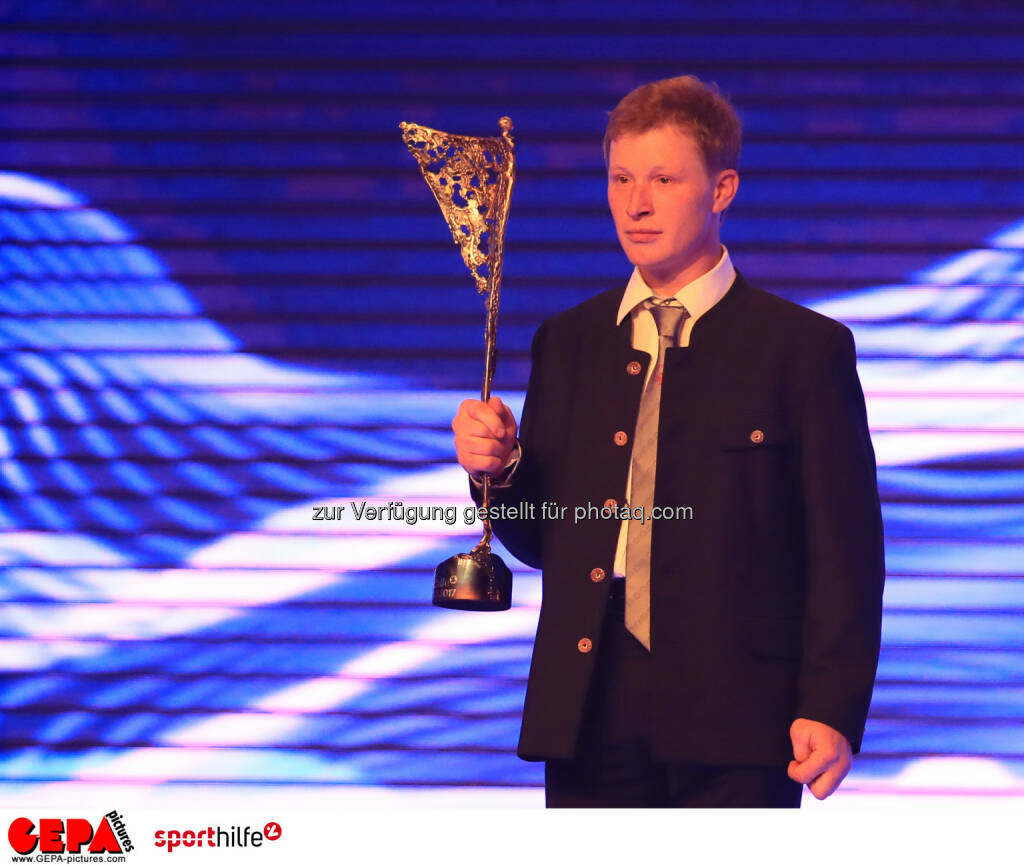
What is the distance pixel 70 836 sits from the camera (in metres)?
2.33

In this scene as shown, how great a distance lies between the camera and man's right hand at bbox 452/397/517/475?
6.43 feet

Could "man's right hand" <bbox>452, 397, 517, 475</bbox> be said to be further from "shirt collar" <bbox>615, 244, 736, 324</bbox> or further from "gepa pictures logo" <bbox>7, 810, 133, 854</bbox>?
"gepa pictures logo" <bbox>7, 810, 133, 854</bbox>

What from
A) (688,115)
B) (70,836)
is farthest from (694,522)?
(70,836)

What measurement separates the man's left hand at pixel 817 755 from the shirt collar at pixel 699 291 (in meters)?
0.71

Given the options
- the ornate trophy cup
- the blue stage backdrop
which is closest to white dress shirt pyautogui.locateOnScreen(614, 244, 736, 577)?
the ornate trophy cup

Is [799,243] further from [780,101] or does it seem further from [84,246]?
[84,246]

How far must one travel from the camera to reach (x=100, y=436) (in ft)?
12.2

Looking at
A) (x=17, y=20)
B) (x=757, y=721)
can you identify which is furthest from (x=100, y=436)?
(x=757, y=721)

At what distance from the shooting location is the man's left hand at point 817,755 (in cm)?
179

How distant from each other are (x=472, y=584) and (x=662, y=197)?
0.73 meters

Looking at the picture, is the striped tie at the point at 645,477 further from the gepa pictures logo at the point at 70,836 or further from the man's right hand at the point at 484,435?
the gepa pictures logo at the point at 70,836

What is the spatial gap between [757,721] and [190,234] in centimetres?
257

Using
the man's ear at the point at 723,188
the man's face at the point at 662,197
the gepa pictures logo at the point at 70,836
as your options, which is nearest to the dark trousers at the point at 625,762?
the man's face at the point at 662,197

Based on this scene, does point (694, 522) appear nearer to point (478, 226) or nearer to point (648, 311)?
point (648, 311)
